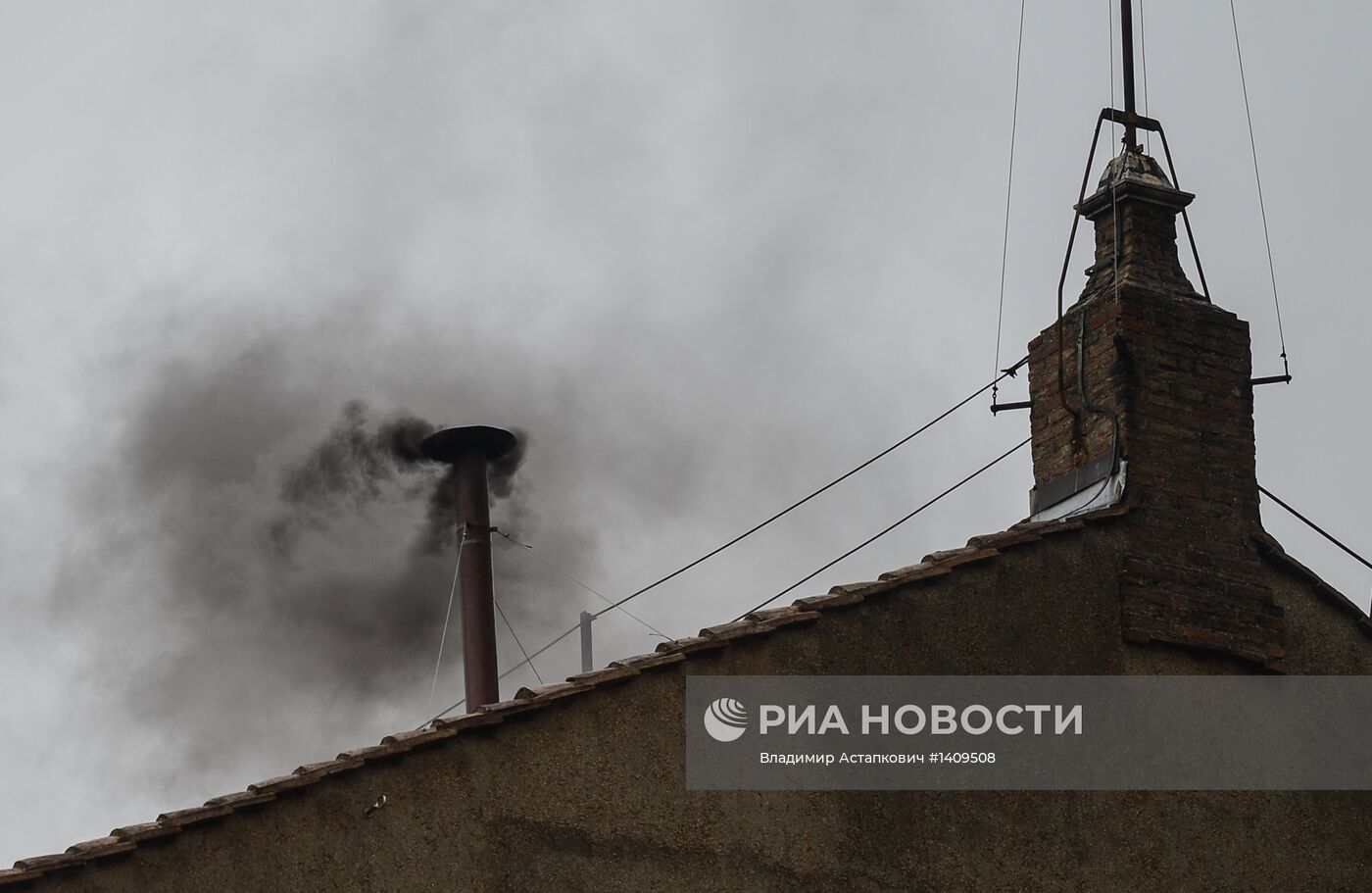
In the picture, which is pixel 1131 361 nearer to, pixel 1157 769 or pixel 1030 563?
pixel 1030 563

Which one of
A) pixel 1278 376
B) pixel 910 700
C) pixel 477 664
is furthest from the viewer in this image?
pixel 477 664

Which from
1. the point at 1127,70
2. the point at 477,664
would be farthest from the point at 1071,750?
the point at 477,664

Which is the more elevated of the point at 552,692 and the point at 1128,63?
the point at 1128,63

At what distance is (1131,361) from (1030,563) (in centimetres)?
164

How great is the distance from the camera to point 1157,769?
37.5 feet

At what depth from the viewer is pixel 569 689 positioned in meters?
9.91

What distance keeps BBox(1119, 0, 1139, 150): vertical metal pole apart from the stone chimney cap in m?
0.24

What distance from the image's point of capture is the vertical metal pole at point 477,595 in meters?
22.2

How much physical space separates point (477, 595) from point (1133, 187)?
1112cm

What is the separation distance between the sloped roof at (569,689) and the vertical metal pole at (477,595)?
11.2 m

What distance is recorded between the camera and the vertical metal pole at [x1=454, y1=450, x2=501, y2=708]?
72.8ft

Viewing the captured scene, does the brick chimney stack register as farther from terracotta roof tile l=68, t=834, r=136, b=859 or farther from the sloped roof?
terracotta roof tile l=68, t=834, r=136, b=859

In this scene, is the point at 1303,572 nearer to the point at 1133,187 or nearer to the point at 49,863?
the point at 1133,187

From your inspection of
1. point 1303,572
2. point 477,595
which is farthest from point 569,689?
Answer: point 477,595
